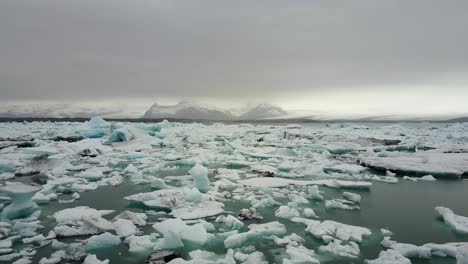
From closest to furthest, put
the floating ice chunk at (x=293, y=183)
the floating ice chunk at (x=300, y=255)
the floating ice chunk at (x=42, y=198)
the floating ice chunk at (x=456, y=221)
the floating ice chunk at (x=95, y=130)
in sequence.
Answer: the floating ice chunk at (x=300, y=255)
the floating ice chunk at (x=456, y=221)
the floating ice chunk at (x=42, y=198)
the floating ice chunk at (x=293, y=183)
the floating ice chunk at (x=95, y=130)

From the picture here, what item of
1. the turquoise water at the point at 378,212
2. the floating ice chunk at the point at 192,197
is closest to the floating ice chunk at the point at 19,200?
the turquoise water at the point at 378,212

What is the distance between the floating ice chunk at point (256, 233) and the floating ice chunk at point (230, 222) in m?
0.17

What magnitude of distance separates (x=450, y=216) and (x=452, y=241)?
0.91m

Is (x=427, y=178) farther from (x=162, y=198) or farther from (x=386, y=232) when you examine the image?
(x=162, y=198)

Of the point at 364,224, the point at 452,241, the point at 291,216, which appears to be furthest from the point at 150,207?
the point at 452,241

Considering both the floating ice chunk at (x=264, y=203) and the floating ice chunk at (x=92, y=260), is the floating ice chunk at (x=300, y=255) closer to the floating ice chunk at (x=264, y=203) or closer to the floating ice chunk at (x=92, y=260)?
the floating ice chunk at (x=264, y=203)

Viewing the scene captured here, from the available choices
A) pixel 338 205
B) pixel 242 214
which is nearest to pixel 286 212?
pixel 242 214

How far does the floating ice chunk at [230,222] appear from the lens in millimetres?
4941

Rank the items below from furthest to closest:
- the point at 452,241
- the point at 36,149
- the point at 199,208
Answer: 1. the point at 36,149
2. the point at 199,208
3. the point at 452,241

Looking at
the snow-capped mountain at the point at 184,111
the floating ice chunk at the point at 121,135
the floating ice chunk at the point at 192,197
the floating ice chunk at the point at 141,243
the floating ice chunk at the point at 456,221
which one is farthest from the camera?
the snow-capped mountain at the point at 184,111

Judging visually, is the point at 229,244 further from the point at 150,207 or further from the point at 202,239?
the point at 150,207

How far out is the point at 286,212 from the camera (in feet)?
18.3

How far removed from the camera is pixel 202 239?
4.38 m

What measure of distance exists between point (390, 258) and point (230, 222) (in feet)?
7.23
